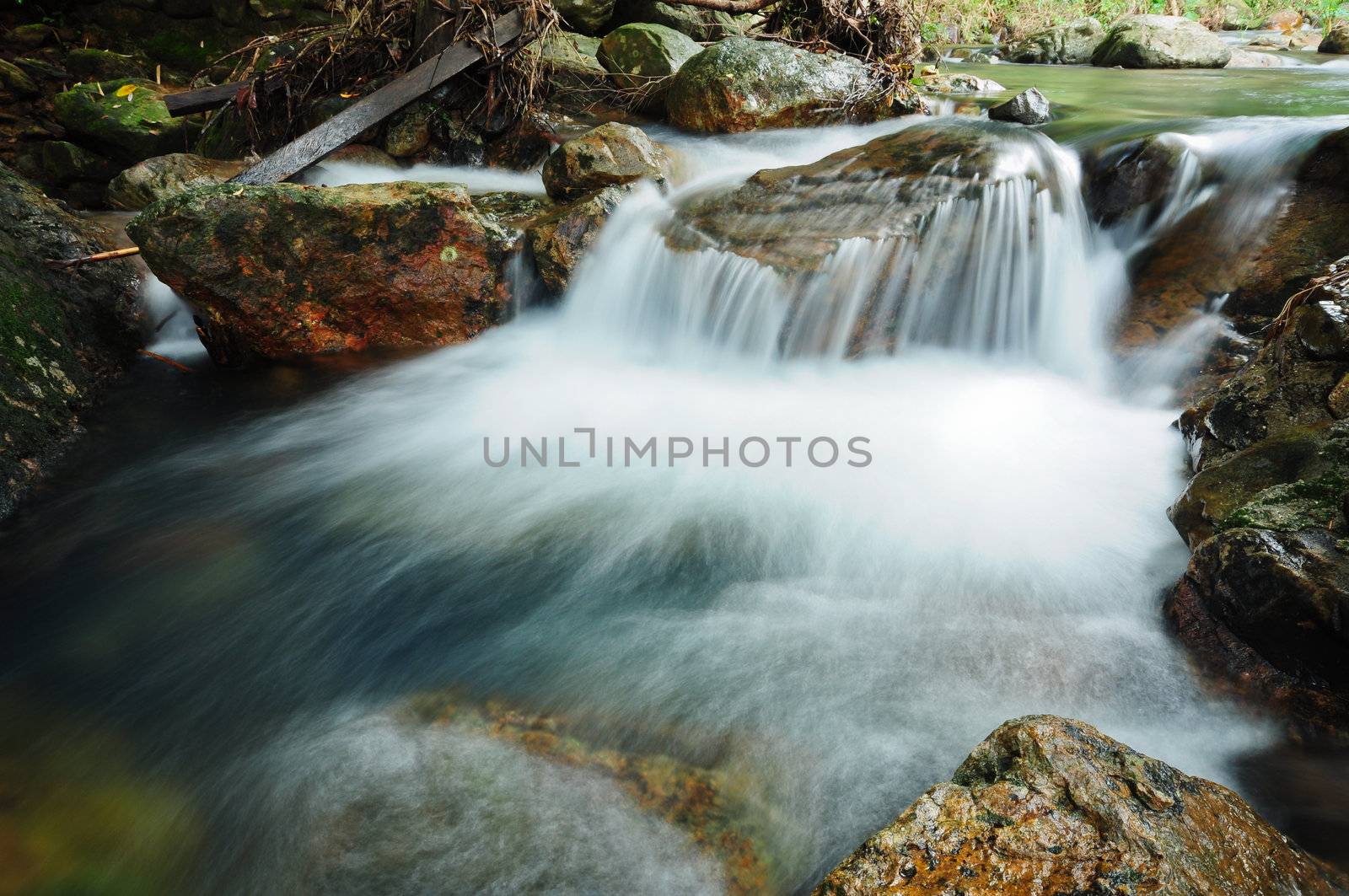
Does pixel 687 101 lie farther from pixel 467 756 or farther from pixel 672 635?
pixel 467 756

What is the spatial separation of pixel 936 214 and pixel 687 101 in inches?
140

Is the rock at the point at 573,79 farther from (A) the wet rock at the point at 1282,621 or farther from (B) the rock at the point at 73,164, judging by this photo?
(A) the wet rock at the point at 1282,621

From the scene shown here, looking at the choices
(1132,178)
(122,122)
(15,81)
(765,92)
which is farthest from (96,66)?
(1132,178)

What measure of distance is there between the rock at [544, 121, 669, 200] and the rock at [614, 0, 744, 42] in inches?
187

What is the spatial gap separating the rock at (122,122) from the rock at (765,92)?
6001 mm

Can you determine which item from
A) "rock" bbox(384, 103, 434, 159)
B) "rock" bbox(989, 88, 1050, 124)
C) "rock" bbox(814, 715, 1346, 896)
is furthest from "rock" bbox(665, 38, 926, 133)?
"rock" bbox(814, 715, 1346, 896)

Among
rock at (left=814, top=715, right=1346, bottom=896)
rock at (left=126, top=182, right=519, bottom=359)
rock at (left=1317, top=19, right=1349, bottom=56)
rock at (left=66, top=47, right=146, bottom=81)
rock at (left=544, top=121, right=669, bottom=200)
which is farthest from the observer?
rock at (left=1317, top=19, right=1349, bottom=56)

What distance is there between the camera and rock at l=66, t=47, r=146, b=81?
975 centimetres

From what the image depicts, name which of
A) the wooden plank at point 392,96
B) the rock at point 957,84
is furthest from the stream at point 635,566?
the rock at point 957,84

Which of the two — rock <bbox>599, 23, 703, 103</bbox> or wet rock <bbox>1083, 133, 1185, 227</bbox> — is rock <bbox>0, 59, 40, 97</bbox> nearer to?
rock <bbox>599, 23, 703, 103</bbox>

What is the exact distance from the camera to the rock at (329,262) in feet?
15.5

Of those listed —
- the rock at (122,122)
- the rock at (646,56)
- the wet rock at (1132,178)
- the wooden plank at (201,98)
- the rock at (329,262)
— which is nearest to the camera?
the rock at (329,262)

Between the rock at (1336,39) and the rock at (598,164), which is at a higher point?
the rock at (1336,39)

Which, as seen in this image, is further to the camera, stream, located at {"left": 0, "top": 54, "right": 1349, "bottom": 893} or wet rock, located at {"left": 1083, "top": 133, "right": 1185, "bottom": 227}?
wet rock, located at {"left": 1083, "top": 133, "right": 1185, "bottom": 227}
